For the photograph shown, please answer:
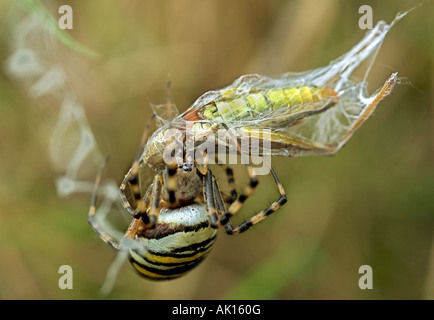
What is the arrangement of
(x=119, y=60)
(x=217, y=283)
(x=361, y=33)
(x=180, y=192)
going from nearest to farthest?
(x=180, y=192), (x=361, y=33), (x=119, y=60), (x=217, y=283)

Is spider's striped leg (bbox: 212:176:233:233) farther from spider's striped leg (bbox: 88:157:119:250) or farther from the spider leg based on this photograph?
spider's striped leg (bbox: 88:157:119:250)

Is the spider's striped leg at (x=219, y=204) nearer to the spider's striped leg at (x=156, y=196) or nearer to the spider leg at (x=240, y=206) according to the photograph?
the spider leg at (x=240, y=206)

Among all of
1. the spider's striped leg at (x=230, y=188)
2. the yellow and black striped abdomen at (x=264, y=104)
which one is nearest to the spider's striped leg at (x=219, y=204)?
the spider's striped leg at (x=230, y=188)

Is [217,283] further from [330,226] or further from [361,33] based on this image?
[361,33]

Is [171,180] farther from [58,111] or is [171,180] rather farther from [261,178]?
[261,178]

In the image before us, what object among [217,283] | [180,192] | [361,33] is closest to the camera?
[180,192]

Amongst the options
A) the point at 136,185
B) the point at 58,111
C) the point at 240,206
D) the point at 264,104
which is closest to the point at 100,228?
the point at 136,185
